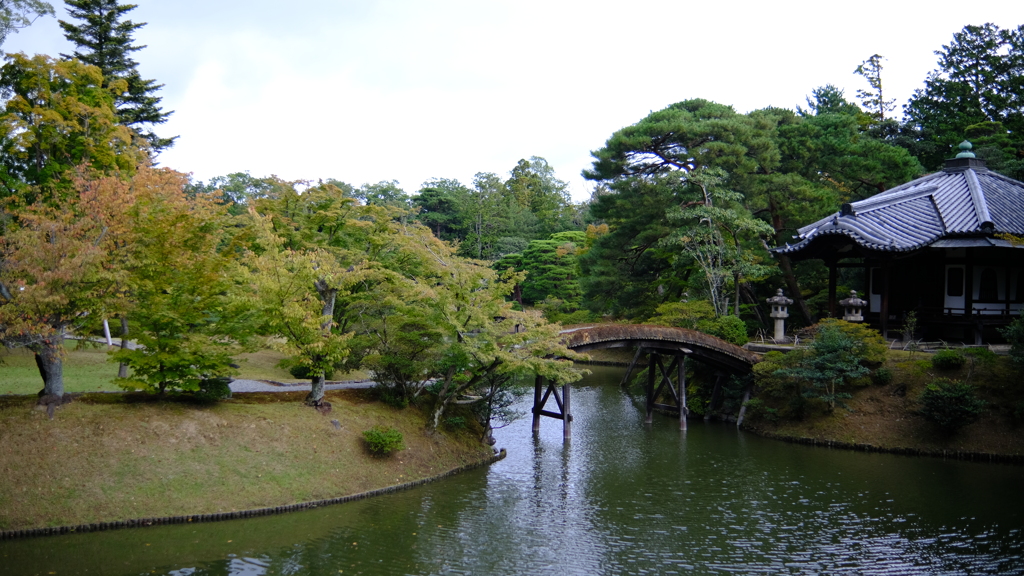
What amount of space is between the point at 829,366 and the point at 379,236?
14.6m

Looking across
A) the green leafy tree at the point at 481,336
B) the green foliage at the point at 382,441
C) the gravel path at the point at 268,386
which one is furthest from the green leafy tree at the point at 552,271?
the green foliage at the point at 382,441

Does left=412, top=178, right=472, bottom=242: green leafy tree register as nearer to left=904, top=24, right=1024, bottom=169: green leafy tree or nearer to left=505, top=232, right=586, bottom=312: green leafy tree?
left=505, top=232, right=586, bottom=312: green leafy tree

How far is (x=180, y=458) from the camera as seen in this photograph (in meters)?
15.9

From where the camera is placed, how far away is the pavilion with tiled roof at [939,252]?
84.6ft

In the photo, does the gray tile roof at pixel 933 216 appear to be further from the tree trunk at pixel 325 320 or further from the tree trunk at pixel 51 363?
the tree trunk at pixel 51 363

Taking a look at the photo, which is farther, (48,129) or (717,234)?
(717,234)

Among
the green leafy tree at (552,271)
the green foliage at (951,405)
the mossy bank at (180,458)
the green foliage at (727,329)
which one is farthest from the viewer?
the green leafy tree at (552,271)

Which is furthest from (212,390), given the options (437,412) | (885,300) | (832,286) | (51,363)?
(832,286)

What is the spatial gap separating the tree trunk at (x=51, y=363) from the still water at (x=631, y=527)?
3747 millimetres

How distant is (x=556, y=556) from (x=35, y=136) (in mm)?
15343

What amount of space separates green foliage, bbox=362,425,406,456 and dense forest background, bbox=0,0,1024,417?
204cm

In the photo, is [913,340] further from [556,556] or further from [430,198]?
[430,198]

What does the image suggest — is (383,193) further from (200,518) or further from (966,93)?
(200,518)

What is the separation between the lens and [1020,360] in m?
21.0
